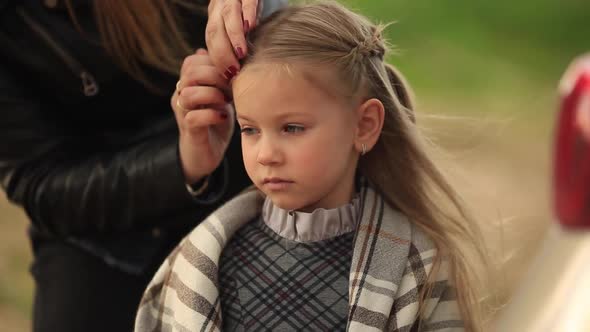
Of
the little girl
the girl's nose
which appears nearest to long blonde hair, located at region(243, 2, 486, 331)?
the little girl

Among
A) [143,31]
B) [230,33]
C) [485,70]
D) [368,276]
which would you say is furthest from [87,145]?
[485,70]

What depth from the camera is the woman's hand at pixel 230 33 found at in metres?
1.24

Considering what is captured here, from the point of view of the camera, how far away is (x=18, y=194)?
163 centimetres

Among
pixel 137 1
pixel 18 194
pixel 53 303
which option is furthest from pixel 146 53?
pixel 53 303

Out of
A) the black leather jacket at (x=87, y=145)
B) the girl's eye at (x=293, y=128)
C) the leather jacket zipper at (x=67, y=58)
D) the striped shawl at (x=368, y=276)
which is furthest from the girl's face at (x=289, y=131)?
the leather jacket zipper at (x=67, y=58)

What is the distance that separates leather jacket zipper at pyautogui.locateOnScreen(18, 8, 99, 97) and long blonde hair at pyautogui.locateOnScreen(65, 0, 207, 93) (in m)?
0.05

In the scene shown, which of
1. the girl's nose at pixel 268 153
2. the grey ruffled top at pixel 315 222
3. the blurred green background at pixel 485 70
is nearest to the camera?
the girl's nose at pixel 268 153

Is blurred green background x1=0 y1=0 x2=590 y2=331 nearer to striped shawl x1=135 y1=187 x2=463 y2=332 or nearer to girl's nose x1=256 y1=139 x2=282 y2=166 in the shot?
striped shawl x1=135 y1=187 x2=463 y2=332

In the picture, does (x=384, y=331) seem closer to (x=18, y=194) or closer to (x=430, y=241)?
(x=430, y=241)

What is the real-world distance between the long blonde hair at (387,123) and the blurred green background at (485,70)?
0.75m

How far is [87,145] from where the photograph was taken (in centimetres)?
169

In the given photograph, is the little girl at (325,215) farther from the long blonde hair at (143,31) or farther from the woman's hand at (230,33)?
the long blonde hair at (143,31)

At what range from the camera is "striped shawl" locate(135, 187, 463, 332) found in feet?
4.01

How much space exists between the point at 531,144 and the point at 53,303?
2.07 metres
